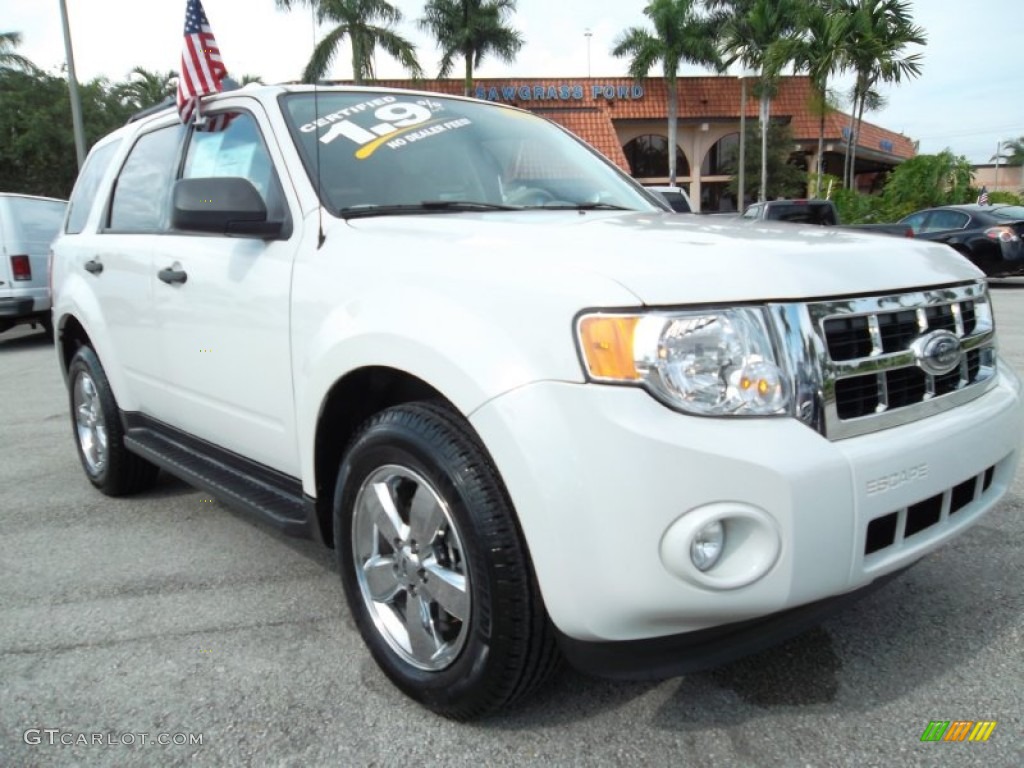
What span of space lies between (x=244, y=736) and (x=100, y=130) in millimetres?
27941

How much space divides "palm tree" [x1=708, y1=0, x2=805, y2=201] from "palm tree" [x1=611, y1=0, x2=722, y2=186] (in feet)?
2.23

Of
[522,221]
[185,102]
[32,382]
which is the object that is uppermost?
[185,102]

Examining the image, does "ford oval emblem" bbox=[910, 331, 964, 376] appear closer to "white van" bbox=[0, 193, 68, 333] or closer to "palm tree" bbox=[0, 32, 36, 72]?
"white van" bbox=[0, 193, 68, 333]

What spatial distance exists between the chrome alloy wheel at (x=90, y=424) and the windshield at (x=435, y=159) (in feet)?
6.72

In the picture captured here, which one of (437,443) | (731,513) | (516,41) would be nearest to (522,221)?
(437,443)

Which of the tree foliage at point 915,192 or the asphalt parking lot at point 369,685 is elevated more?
the tree foliage at point 915,192

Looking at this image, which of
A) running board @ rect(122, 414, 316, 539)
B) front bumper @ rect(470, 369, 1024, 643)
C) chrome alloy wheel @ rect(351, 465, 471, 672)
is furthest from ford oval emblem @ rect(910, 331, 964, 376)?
running board @ rect(122, 414, 316, 539)

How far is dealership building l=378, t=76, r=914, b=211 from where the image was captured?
29.8m

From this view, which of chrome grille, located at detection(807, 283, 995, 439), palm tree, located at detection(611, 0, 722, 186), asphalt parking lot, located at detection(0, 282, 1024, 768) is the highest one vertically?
palm tree, located at detection(611, 0, 722, 186)

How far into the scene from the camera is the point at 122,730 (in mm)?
2191

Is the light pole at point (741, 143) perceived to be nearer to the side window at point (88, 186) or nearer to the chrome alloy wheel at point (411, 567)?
the side window at point (88, 186)

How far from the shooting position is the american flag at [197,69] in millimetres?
3334

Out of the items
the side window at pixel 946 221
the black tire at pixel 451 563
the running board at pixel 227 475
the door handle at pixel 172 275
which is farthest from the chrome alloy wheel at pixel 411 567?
the side window at pixel 946 221

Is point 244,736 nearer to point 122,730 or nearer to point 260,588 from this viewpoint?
point 122,730
